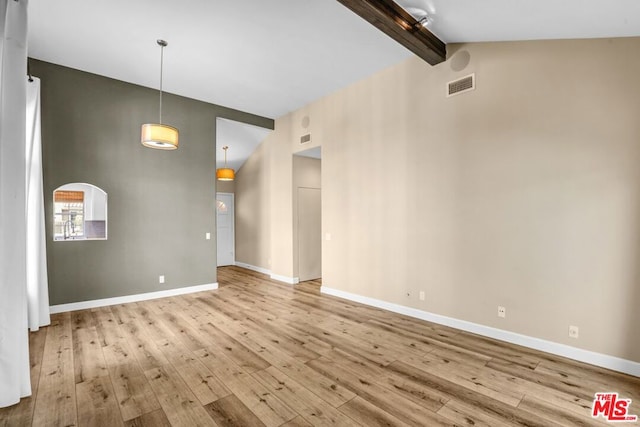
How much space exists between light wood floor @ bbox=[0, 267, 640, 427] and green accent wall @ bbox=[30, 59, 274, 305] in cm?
84

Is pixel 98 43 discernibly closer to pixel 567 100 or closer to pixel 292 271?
pixel 292 271

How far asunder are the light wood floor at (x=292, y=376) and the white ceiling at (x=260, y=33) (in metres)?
3.17

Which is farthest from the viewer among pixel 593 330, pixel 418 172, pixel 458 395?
pixel 418 172

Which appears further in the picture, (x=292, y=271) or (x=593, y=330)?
(x=292, y=271)

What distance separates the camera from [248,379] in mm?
2561

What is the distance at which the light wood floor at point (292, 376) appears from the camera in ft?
6.86

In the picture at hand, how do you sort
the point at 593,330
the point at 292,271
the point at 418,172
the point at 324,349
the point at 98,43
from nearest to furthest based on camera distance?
the point at 593,330 < the point at 324,349 < the point at 98,43 < the point at 418,172 < the point at 292,271

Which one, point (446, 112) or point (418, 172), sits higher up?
point (446, 112)

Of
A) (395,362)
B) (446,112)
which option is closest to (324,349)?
(395,362)

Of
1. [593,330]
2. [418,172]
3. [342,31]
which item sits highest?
[342,31]

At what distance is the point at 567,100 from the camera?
116 inches

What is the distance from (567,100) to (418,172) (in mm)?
1723

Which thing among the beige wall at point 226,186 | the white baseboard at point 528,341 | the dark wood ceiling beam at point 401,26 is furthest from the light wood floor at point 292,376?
the beige wall at point 226,186

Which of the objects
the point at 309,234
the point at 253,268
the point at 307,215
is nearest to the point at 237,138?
the point at 307,215
